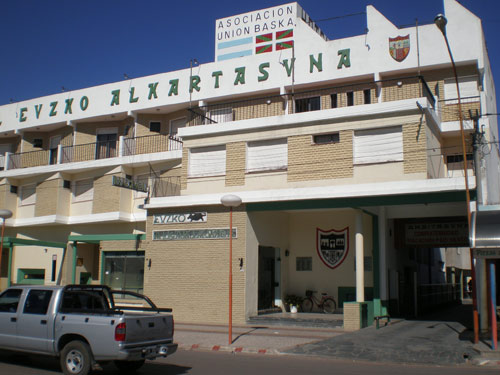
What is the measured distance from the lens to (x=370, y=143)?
63.0ft

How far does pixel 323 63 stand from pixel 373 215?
7996 mm

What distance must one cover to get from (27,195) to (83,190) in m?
4.51

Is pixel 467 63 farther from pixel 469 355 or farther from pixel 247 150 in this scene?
pixel 469 355

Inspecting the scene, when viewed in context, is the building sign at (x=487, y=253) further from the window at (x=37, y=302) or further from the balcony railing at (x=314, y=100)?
the window at (x=37, y=302)

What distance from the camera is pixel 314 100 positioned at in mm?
25312

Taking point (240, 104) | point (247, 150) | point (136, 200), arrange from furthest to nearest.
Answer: point (136, 200), point (240, 104), point (247, 150)

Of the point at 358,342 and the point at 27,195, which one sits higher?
the point at 27,195

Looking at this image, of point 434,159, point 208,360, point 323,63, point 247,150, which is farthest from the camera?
point 323,63

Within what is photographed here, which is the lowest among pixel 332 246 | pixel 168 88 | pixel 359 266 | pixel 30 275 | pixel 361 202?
pixel 30 275

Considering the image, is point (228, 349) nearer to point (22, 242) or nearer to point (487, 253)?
point (487, 253)

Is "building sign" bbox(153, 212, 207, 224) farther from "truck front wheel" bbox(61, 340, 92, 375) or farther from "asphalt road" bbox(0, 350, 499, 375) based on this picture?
"truck front wheel" bbox(61, 340, 92, 375)

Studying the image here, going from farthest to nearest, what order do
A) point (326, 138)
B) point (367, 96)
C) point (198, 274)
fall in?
point (367, 96), point (198, 274), point (326, 138)

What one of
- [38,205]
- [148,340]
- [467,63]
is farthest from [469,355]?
[38,205]

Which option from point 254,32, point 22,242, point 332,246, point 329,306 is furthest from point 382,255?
point 254,32
